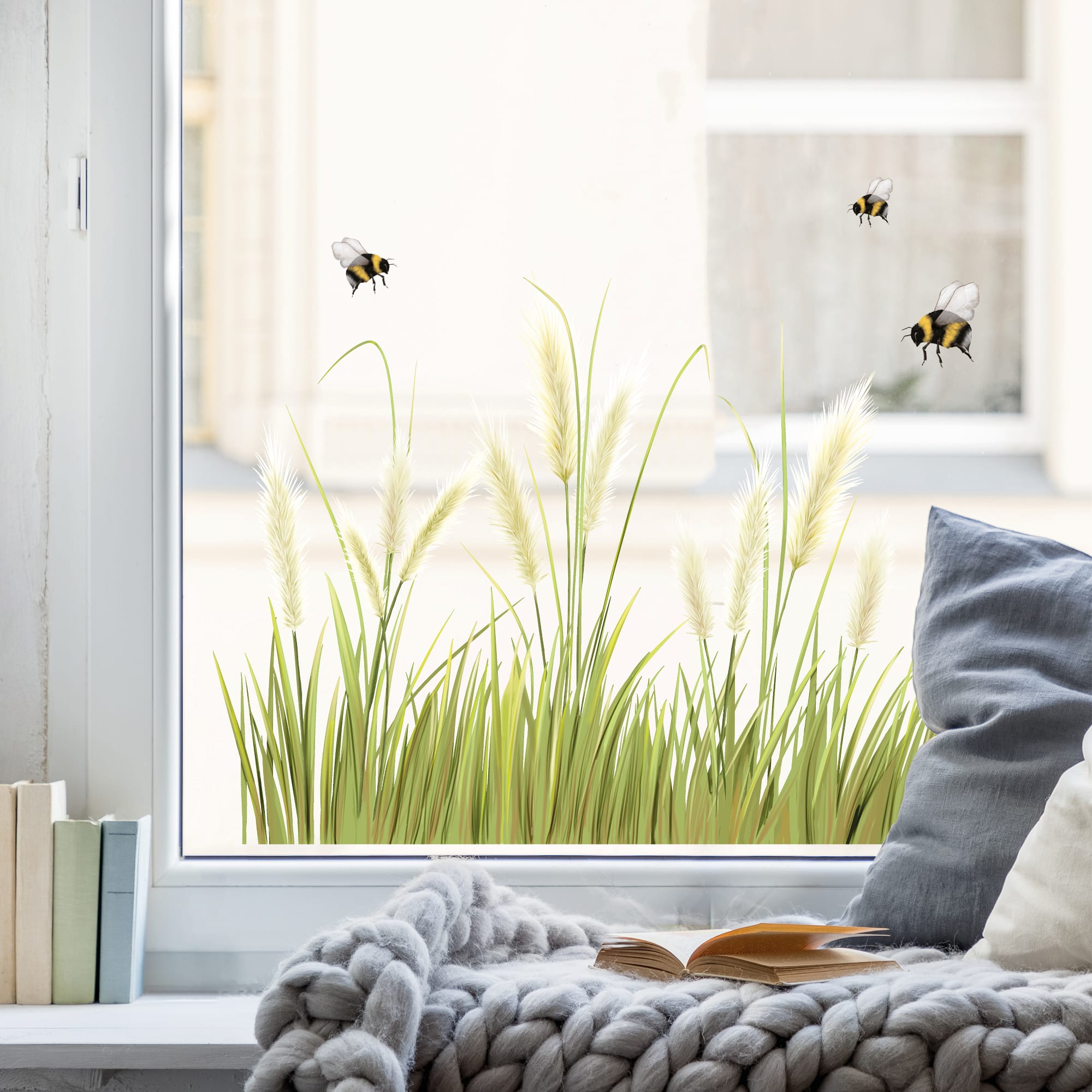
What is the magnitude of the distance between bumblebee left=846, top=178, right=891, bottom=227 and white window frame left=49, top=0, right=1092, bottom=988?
2.86 ft

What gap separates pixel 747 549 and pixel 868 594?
0.17 m

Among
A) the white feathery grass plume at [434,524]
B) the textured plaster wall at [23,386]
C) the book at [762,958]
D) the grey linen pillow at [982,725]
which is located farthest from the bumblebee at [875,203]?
the textured plaster wall at [23,386]

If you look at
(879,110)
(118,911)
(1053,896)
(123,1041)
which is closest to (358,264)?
(879,110)

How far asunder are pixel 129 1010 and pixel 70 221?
99 centimetres

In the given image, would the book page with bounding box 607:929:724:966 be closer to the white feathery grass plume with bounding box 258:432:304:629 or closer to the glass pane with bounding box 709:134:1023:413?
the white feathery grass plume with bounding box 258:432:304:629

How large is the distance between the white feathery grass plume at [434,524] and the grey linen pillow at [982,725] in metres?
0.60

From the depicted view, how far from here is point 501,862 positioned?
1.36m

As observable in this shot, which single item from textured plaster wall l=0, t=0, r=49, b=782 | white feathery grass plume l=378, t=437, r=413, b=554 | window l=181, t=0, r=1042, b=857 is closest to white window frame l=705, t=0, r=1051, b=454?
window l=181, t=0, r=1042, b=857

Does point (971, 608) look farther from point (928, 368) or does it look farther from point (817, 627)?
point (928, 368)

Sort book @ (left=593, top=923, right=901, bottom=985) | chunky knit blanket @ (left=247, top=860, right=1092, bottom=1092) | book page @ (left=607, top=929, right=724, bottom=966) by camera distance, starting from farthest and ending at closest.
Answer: book page @ (left=607, top=929, right=724, bottom=966) < book @ (left=593, top=923, right=901, bottom=985) < chunky knit blanket @ (left=247, top=860, right=1092, bottom=1092)

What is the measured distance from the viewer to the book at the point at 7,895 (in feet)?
4.08

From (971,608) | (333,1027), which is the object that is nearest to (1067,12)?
(971,608)

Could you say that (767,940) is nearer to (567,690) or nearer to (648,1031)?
(648,1031)

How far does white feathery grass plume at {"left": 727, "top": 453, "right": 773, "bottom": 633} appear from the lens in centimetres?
139
